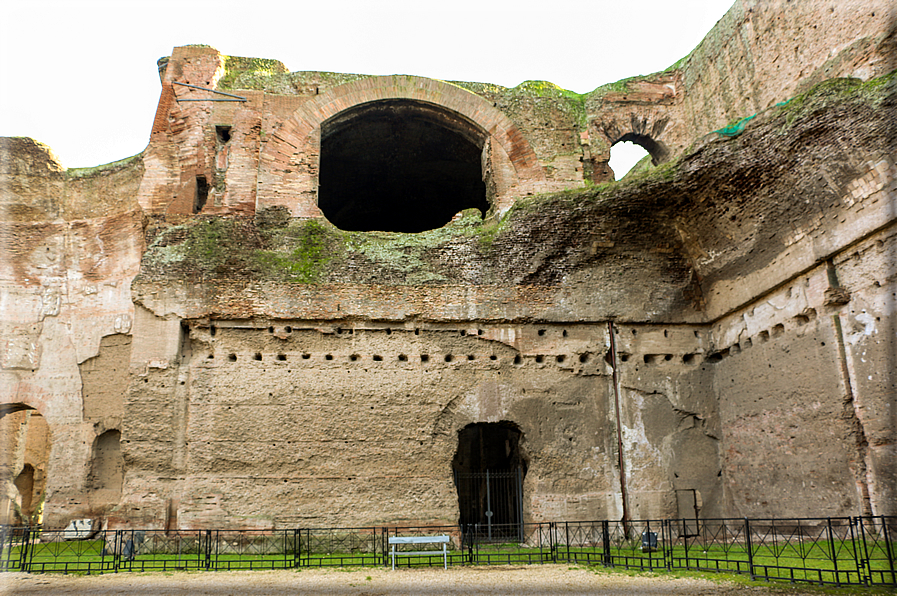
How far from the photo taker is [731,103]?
11.1m

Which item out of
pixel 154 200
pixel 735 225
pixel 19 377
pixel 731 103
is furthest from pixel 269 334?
pixel 731 103

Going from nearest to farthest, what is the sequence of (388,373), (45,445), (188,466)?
(188,466) < (388,373) < (45,445)

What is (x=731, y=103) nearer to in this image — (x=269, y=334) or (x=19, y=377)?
(x=269, y=334)

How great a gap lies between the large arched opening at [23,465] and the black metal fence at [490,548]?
5.29 meters

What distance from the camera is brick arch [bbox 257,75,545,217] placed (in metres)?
10.8

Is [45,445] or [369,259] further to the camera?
[45,445]

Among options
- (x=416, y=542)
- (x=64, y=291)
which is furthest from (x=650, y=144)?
(x=64, y=291)

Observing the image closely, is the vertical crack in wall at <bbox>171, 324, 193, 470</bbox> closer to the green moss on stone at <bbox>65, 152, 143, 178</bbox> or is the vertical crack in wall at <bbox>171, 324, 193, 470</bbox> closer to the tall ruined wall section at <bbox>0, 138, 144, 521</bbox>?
the tall ruined wall section at <bbox>0, 138, 144, 521</bbox>

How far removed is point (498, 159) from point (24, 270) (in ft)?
31.0

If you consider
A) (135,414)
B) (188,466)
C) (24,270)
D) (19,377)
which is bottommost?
(188,466)

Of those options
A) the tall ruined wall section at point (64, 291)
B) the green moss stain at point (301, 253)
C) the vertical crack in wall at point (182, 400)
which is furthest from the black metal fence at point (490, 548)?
the green moss stain at point (301, 253)

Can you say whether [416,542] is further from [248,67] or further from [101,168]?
[101,168]

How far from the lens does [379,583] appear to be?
6309mm

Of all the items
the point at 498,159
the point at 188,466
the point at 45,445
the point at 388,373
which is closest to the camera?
the point at 188,466
